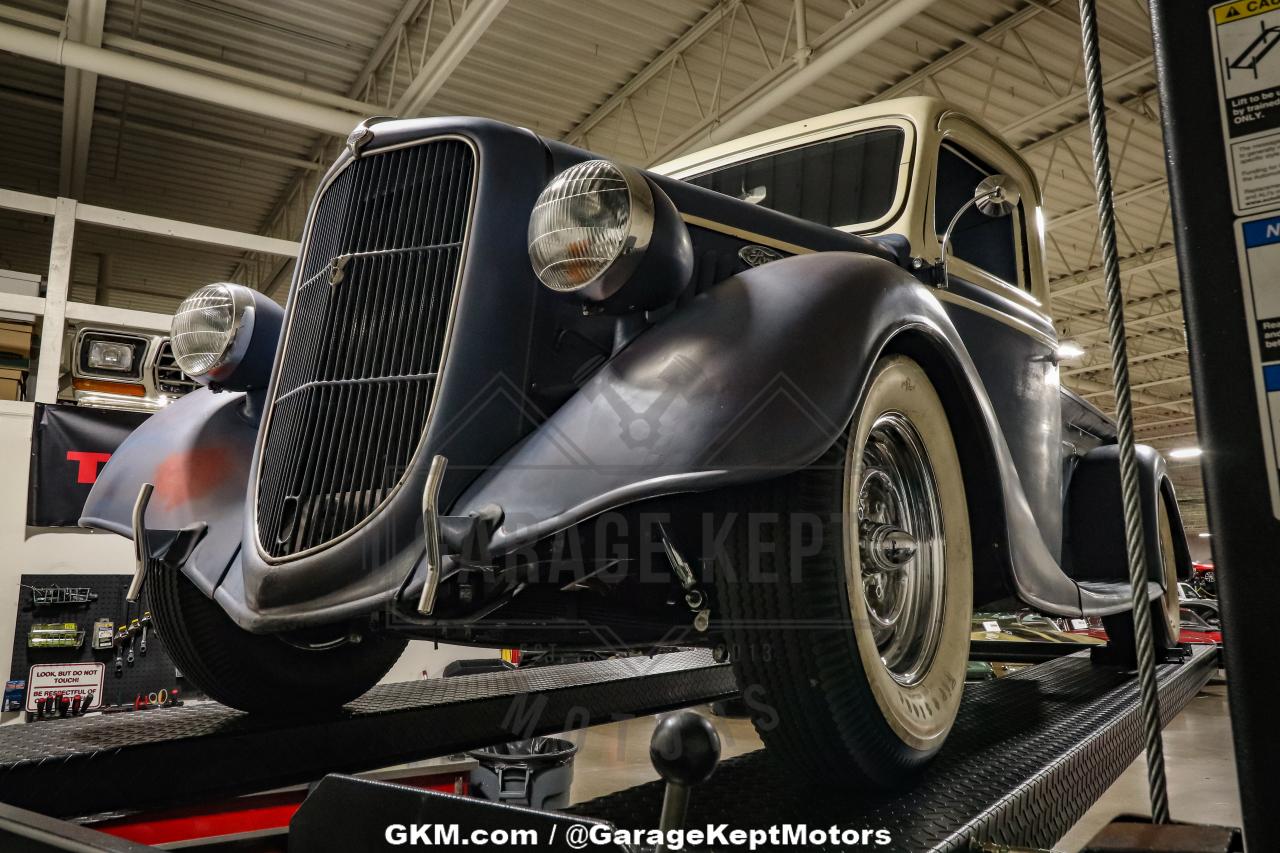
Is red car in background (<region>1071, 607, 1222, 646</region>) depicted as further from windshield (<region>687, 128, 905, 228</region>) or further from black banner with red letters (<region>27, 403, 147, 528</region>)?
black banner with red letters (<region>27, 403, 147, 528</region>)

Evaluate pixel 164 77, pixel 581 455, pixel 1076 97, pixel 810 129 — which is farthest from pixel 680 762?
pixel 1076 97

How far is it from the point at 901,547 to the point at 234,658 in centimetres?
146

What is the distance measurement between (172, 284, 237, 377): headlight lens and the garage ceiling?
444cm

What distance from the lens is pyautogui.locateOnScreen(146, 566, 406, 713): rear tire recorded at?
6.54 feet

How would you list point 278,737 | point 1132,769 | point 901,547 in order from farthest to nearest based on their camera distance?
point 1132,769
point 278,737
point 901,547

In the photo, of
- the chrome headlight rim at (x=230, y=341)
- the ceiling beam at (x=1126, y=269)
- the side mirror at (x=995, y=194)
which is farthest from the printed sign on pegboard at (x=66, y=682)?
the ceiling beam at (x=1126, y=269)

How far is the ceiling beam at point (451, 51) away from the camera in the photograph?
586cm

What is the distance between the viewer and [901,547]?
1586 mm

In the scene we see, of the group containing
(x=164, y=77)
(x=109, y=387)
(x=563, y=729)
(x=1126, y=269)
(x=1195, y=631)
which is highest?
(x=1126, y=269)

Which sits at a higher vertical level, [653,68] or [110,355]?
[653,68]

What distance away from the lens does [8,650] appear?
4516 mm

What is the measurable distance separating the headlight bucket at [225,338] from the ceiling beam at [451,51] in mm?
4234

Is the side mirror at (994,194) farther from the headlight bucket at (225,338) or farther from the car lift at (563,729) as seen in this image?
the headlight bucket at (225,338)

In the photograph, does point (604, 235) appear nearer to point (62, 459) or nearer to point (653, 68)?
point (62, 459)
